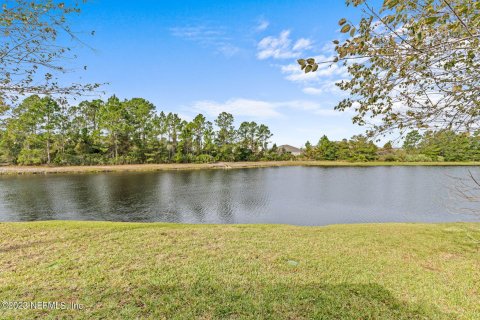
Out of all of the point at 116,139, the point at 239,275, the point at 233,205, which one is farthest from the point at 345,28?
the point at 116,139

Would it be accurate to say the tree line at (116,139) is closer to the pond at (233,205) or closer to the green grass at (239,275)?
the pond at (233,205)

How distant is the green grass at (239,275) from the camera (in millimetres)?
2855

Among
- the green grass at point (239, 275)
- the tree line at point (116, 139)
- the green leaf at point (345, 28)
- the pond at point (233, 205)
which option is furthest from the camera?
the tree line at point (116, 139)

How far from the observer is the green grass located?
2.86 metres

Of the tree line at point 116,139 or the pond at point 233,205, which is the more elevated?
the tree line at point 116,139

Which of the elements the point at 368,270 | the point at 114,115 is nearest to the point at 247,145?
the point at 114,115

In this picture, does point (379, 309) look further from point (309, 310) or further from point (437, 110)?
point (437, 110)

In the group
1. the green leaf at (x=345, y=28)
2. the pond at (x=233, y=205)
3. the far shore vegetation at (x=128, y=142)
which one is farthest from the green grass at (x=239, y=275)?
the far shore vegetation at (x=128, y=142)

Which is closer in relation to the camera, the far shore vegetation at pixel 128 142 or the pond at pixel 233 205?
the pond at pixel 233 205

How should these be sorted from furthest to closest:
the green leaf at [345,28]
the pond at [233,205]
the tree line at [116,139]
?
1. the tree line at [116,139]
2. the pond at [233,205]
3. the green leaf at [345,28]

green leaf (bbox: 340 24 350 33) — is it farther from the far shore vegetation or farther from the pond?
the far shore vegetation

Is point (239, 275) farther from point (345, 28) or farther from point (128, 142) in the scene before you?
point (128, 142)

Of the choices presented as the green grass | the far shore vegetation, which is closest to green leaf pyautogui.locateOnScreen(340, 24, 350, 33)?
the green grass

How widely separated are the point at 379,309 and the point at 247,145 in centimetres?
5678
